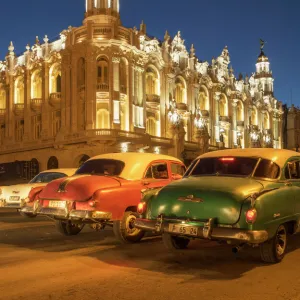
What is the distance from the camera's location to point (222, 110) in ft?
179

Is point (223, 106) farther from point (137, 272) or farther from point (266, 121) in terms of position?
point (137, 272)

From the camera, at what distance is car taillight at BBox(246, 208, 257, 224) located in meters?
6.70

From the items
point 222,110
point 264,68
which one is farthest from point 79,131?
point 264,68

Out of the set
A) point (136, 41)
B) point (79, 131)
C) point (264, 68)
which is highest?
point (264, 68)

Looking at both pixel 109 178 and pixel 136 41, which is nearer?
pixel 109 178

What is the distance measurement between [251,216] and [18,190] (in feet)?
33.7

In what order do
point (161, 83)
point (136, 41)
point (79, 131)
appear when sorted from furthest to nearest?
point (161, 83), point (136, 41), point (79, 131)

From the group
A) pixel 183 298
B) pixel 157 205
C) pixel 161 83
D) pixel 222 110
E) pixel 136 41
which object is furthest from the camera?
pixel 222 110

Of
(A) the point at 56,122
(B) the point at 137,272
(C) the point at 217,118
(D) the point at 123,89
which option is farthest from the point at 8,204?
(C) the point at 217,118

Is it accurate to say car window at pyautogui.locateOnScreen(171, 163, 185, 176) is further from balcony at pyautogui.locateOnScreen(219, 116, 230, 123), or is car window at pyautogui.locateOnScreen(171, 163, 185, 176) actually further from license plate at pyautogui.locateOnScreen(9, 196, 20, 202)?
balcony at pyautogui.locateOnScreen(219, 116, 230, 123)

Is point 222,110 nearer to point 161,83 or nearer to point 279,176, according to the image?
point 161,83

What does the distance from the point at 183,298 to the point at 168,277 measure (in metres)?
1.01

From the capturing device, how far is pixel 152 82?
42312 millimetres

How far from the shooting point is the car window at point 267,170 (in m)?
7.93
